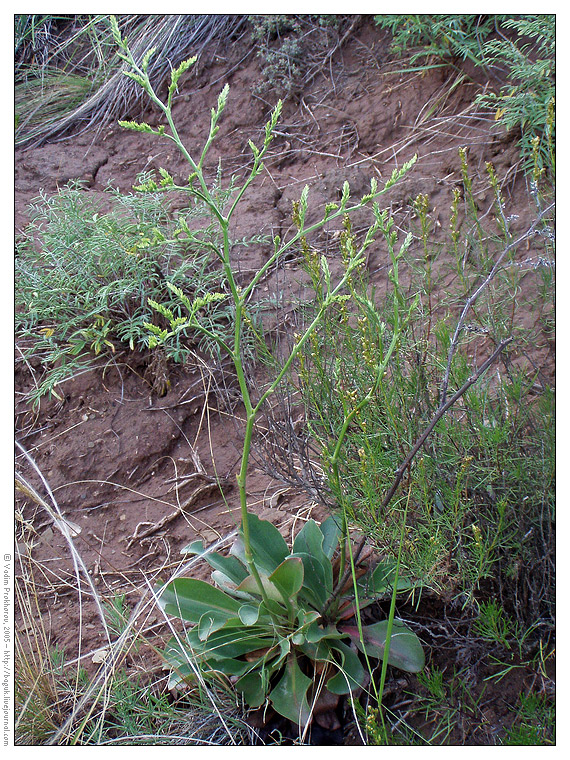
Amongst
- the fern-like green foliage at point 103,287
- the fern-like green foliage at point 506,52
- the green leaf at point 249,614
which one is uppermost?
the fern-like green foliage at point 506,52

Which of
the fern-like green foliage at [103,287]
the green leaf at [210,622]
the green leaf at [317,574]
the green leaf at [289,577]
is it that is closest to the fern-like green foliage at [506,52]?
the fern-like green foliage at [103,287]

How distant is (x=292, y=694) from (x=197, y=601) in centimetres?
41

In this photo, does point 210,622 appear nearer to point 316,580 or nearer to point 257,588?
point 257,588

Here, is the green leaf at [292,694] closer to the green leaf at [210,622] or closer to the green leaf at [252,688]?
the green leaf at [252,688]

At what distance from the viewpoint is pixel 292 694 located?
1.66 meters

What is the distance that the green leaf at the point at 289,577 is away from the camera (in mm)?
1609

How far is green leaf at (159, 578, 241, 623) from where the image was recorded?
5.93ft

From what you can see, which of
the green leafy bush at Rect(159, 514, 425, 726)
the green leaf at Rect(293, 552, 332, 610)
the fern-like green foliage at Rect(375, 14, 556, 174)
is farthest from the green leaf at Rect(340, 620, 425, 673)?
the fern-like green foliage at Rect(375, 14, 556, 174)

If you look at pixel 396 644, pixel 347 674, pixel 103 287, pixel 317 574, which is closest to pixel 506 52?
pixel 103 287

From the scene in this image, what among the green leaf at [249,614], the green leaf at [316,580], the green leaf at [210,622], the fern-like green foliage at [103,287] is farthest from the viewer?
the fern-like green foliage at [103,287]

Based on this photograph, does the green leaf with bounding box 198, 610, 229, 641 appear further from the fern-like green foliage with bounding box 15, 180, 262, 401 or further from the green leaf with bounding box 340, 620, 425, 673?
the fern-like green foliage with bounding box 15, 180, 262, 401

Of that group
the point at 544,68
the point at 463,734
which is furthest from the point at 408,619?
the point at 544,68

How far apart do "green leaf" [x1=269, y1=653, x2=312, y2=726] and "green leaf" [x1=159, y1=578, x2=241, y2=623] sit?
9.9 inches

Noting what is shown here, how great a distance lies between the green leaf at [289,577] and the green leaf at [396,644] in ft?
0.79
